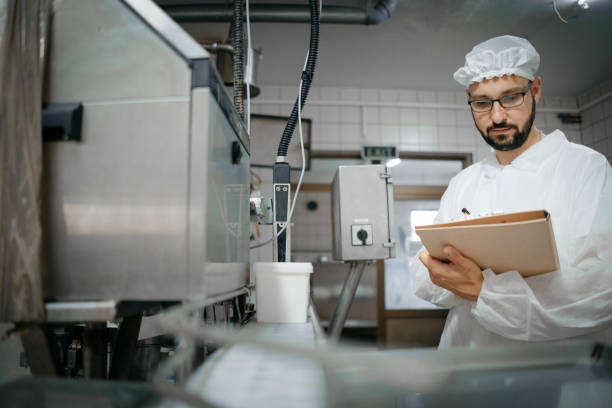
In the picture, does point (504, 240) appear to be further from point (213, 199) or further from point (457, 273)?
point (213, 199)

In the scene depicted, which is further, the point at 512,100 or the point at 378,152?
the point at 378,152

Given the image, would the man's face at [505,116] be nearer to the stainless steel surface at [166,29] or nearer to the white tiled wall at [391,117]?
the stainless steel surface at [166,29]

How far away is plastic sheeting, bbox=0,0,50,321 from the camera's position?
0.58 metres

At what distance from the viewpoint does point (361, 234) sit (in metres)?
1.93

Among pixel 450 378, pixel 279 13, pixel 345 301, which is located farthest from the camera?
A: pixel 279 13

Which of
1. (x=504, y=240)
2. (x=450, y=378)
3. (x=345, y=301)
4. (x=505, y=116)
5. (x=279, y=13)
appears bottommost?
(x=345, y=301)

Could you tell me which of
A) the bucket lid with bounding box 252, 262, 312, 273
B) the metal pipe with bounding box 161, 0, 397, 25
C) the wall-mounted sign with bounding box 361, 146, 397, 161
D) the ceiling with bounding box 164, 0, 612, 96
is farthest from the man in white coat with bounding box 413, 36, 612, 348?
the wall-mounted sign with bounding box 361, 146, 397, 161

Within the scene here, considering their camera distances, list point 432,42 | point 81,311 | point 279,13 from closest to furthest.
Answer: point 81,311 < point 279,13 < point 432,42

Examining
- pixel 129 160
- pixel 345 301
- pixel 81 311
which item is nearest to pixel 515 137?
pixel 345 301

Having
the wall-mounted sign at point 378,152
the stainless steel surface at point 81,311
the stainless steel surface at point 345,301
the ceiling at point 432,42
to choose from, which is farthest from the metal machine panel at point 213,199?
the wall-mounted sign at point 378,152

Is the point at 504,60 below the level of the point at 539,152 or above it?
above

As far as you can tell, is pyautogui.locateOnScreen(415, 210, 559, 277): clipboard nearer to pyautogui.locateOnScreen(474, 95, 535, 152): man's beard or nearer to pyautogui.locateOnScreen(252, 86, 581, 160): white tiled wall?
pyautogui.locateOnScreen(474, 95, 535, 152): man's beard

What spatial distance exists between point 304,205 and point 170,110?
18.1 feet

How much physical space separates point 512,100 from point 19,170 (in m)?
1.40
